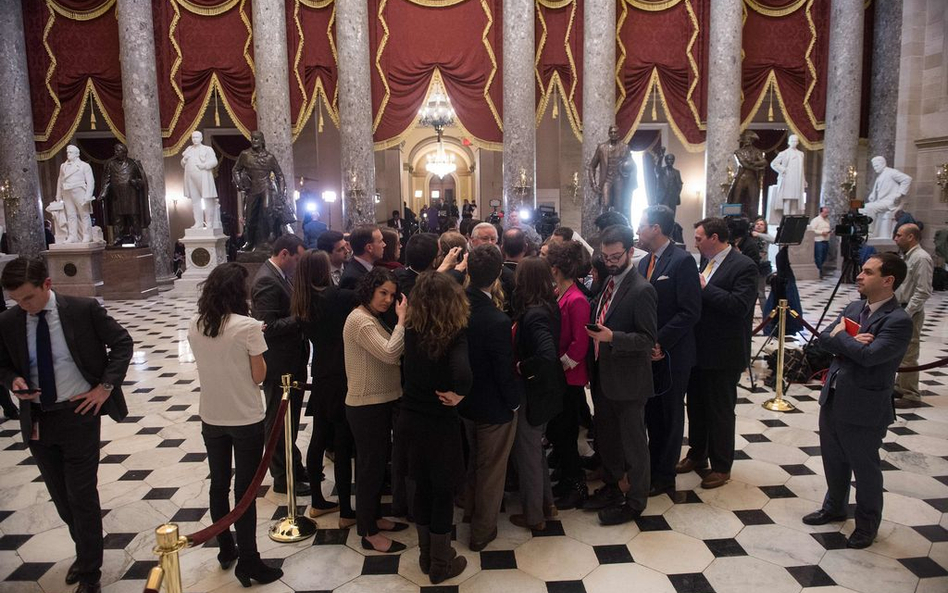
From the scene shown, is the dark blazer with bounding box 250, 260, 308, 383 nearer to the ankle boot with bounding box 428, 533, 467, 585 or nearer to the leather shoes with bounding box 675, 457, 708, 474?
the ankle boot with bounding box 428, 533, 467, 585

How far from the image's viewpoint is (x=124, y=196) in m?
13.0

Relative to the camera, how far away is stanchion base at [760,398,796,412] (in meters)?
5.88

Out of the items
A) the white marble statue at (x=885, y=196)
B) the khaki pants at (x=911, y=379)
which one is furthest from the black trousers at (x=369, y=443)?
the white marble statue at (x=885, y=196)

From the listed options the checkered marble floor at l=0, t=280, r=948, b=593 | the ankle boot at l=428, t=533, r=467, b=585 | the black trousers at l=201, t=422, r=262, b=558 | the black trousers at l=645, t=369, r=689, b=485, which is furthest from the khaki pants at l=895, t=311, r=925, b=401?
the black trousers at l=201, t=422, r=262, b=558

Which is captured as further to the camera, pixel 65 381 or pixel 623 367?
pixel 623 367

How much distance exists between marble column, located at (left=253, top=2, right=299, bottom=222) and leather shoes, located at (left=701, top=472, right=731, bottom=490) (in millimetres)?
11034

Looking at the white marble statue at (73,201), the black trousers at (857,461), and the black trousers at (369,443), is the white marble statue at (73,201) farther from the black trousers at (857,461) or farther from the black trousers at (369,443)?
the black trousers at (857,461)

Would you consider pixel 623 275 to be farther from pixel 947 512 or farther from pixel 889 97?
pixel 889 97

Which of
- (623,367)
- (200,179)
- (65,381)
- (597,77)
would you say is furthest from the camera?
(597,77)

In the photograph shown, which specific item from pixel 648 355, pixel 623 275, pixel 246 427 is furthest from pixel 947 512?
pixel 246 427

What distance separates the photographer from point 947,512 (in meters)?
4.00

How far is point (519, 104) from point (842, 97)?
6578mm

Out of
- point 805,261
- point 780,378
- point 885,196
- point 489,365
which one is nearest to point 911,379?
point 780,378

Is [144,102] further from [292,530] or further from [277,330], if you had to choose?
[292,530]
